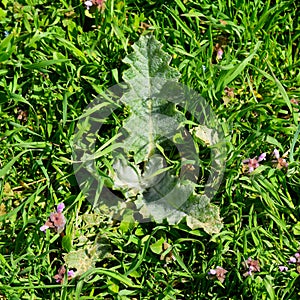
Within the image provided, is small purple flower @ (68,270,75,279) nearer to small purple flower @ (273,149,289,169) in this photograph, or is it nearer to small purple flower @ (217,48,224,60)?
small purple flower @ (273,149,289,169)

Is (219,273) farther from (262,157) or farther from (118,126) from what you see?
(118,126)

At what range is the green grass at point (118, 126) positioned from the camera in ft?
9.36

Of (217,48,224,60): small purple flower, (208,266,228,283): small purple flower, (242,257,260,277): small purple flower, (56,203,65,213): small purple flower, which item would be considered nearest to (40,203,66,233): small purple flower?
(56,203,65,213): small purple flower

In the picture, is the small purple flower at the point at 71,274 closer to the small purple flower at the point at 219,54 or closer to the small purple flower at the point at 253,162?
the small purple flower at the point at 253,162

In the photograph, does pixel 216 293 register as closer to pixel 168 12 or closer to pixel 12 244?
pixel 12 244

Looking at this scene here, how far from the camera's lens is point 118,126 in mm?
3000

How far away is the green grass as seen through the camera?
285 centimetres

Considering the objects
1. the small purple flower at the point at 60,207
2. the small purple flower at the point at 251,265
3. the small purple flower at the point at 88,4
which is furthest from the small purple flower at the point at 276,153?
the small purple flower at the point at 88,4

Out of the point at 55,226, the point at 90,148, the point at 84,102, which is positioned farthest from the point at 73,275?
the point at 84,102

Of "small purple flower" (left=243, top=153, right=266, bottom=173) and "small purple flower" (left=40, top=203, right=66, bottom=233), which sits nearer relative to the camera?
"small purple flower" (left=40, top=203, right=66, bottom=233)

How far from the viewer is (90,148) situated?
2994mm

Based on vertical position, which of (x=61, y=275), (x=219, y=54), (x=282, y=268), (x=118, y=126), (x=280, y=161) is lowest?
(x=282, y=268)

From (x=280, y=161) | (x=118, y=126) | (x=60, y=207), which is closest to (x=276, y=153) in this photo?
(x=280, y=161)

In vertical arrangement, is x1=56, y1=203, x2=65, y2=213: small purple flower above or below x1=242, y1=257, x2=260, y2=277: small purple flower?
above
